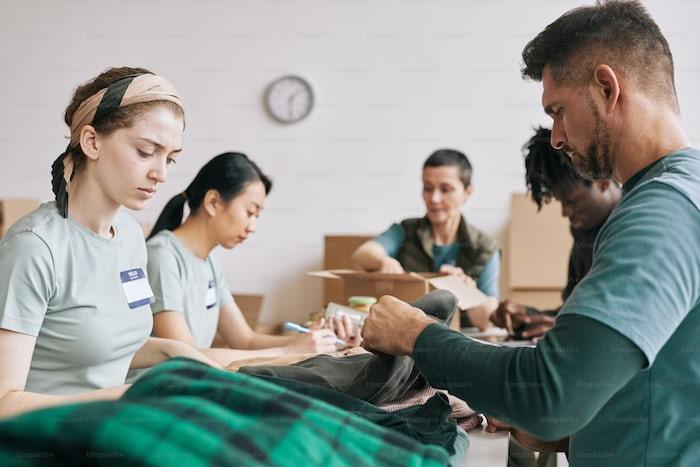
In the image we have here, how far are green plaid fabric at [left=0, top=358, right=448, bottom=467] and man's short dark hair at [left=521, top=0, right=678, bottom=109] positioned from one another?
672mm

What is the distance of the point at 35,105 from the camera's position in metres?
5.05

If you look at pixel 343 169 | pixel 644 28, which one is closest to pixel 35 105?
pixel 343 169

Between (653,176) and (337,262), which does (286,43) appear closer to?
(337,262)

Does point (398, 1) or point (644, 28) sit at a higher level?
point (398, 1)

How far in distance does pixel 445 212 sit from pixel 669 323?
2738 millimetres

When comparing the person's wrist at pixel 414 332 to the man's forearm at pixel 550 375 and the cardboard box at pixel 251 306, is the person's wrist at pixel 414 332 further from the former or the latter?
the cardboard box at pixel 251 306

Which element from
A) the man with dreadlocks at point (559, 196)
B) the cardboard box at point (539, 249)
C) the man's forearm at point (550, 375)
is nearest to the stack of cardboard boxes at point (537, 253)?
the cardboard box at point (539, 249)

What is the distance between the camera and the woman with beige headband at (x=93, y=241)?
1512 mm

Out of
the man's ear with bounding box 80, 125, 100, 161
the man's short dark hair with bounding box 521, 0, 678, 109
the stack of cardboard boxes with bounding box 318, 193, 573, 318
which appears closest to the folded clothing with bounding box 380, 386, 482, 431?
the man's short dark hair with bounding box 521, 0, 678, 109

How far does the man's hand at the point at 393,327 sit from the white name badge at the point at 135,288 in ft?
2.30

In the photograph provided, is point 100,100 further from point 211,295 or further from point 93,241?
point 211,295

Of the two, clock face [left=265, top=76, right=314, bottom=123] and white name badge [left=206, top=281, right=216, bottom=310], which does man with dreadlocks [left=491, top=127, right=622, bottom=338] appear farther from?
clock face [left=265, top=76, right=314, bottom=123]

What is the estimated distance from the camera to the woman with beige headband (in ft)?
4.96

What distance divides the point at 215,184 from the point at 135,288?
2.93ft
